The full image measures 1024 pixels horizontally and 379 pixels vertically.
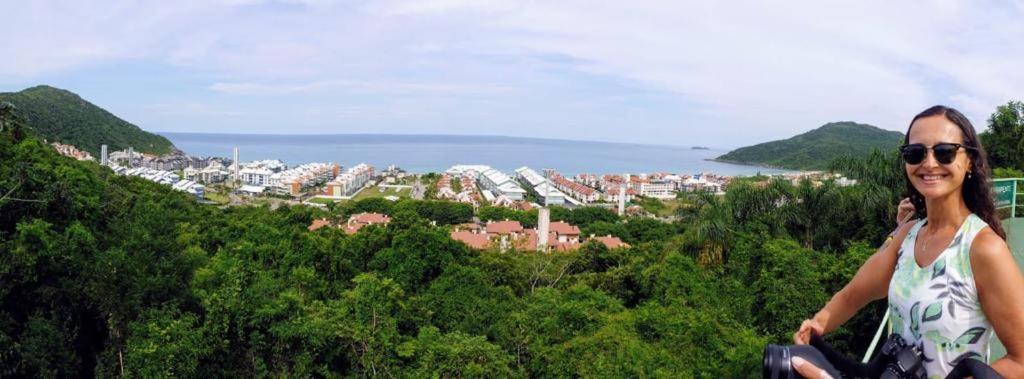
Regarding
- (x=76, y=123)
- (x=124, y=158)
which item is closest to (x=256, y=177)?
(x=124, y=158)

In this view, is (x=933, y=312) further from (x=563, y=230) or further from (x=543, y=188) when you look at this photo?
(x=543, y=188)

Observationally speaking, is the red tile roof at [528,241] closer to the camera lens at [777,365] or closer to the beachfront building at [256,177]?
the camera lens at [777,365]

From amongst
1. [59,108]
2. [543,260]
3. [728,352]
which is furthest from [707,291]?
[59,108]

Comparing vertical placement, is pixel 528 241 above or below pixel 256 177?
below

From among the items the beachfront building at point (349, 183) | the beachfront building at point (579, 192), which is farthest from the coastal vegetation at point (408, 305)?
the beachfront building at point (579, 192)

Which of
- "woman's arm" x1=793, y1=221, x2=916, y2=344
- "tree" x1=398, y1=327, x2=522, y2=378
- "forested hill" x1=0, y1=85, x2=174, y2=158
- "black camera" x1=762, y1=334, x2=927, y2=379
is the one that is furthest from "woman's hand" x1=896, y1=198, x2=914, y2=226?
"forested hill" x1=0, y1=85, x2=174, y2=158
